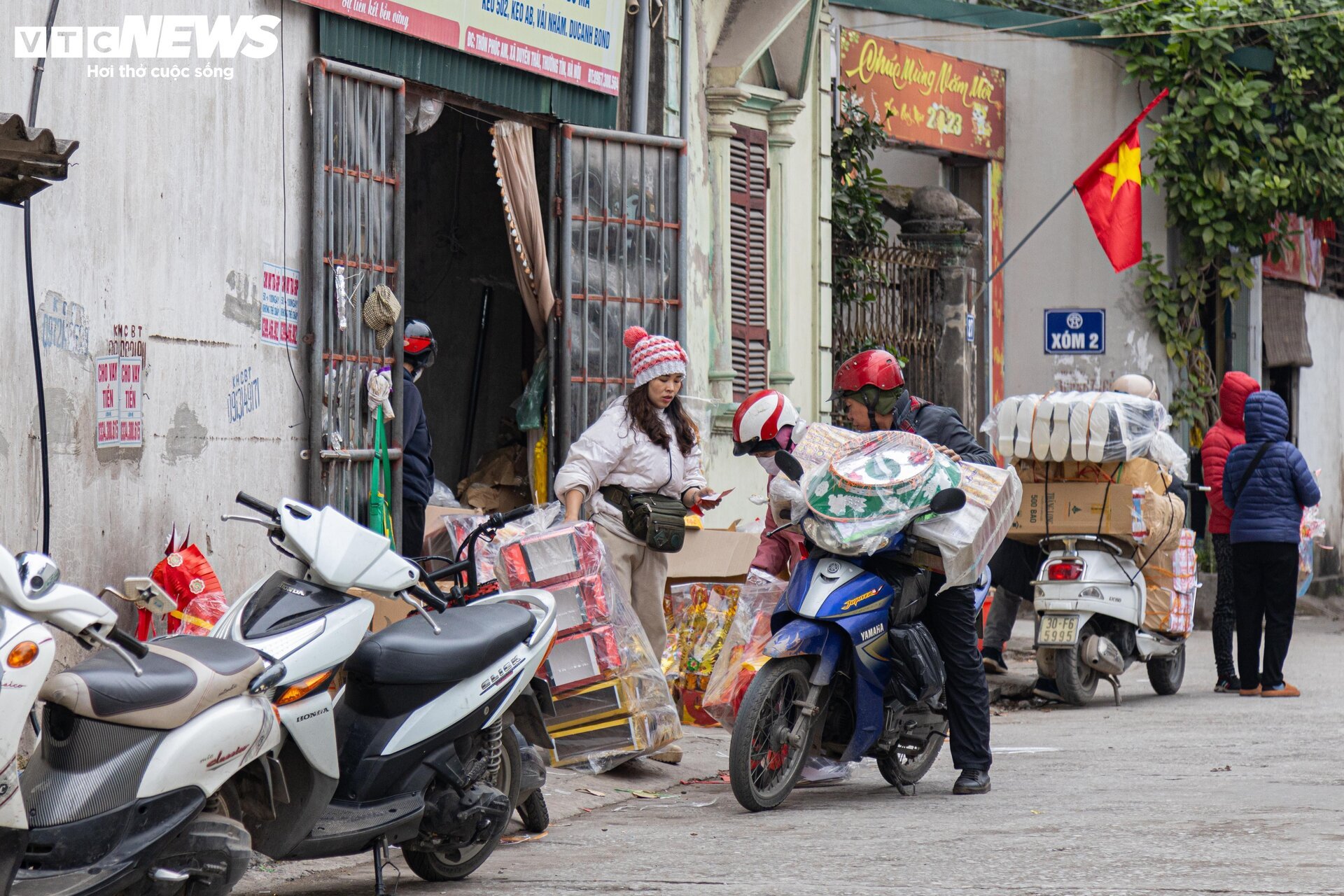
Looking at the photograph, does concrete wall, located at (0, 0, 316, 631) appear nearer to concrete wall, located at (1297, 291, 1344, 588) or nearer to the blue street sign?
the blue street sign

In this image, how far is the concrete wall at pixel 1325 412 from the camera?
20047mm

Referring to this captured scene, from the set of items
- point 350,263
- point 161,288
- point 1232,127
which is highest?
point 1232,127

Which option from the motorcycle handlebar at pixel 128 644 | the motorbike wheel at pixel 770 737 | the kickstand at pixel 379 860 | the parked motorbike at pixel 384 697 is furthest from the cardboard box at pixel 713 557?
the motorcycle handlebar at pixel 128 644

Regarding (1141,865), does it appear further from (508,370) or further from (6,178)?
(508,370)

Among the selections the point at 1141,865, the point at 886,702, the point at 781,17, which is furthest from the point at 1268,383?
the point at 1141,865

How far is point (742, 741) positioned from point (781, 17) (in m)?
6.51

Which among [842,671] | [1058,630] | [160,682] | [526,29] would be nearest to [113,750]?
[160,682]

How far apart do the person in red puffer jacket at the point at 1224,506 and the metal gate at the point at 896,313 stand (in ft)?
12.6

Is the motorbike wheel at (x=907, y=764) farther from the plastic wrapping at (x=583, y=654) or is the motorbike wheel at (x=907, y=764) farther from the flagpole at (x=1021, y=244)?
the flagpole at (x=1021, y=244)

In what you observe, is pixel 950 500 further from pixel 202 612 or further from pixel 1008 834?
pixel 202 612

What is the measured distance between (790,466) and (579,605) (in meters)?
1.01

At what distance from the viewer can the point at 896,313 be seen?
637 inches

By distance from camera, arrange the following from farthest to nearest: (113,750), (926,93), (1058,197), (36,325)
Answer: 1. (1058,197)
2. (926,93)
3. (36,325)
4. (113,750)

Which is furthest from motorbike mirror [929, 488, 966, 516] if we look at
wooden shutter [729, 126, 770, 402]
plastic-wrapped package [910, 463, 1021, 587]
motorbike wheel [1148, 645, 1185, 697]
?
wooden shutter [729, 126, 770, 402]
